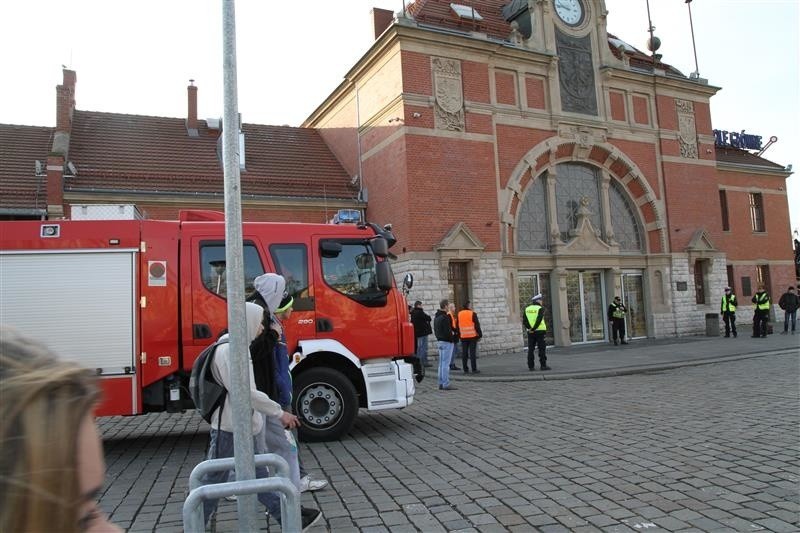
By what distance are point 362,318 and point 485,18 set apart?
19450mm

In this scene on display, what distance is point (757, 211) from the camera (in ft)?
105

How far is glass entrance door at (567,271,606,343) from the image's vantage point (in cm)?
2275

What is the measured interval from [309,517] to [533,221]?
757 inches

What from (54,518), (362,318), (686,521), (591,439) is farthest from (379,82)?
(54,518)

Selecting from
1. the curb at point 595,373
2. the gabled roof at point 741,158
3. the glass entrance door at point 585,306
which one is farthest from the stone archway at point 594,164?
the gabled roof at point 741,158

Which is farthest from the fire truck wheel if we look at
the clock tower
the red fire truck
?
the clock tower

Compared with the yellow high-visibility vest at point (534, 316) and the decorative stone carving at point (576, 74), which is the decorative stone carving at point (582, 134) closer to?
the decorative stone carving at point (576, 74)

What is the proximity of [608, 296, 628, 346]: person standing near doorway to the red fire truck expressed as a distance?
15.6 meters

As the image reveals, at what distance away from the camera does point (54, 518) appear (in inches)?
46.3

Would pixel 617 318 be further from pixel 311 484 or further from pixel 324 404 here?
pixel 311 484

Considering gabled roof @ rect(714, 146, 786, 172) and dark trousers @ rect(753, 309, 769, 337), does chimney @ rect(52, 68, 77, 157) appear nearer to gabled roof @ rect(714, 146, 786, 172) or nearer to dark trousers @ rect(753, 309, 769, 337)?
dark trousers @ rect(753, 309, 769, 337)

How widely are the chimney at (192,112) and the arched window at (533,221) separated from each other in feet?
44.6

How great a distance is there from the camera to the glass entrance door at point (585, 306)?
22.8 meters

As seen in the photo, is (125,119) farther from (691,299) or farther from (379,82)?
(691,299)
